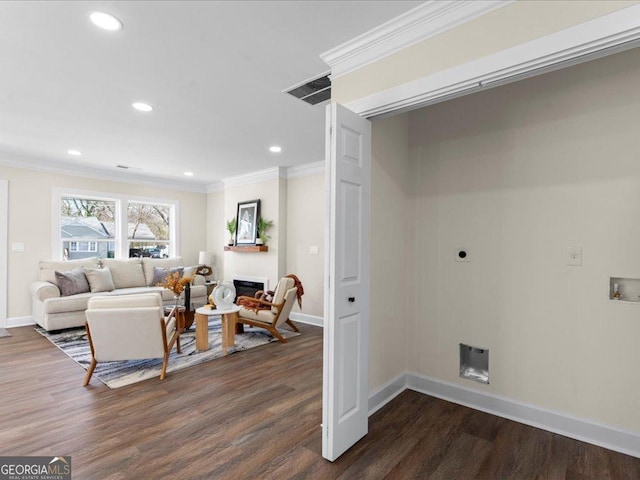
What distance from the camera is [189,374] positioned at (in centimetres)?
345

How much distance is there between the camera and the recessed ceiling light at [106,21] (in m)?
1.97

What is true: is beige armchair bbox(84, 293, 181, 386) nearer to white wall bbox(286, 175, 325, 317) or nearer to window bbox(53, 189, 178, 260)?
white wall bbox(286, 175, 325, 317)

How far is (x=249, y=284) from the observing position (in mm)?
6570

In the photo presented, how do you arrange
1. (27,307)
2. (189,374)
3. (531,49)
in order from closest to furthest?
(531,49) → (189,374) → (27,307)

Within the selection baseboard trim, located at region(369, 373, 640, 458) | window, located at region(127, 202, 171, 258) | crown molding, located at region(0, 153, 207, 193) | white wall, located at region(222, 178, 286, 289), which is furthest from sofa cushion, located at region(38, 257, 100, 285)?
baseboard trim, located at region(369, 373, 640, 458)

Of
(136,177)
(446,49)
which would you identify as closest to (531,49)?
(446,49)

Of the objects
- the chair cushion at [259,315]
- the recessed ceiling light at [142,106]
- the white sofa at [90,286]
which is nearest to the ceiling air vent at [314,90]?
the recessed ceiling light at [142,106]

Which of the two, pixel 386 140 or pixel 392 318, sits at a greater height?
pixel 386 140

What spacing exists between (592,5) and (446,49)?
0.64 m

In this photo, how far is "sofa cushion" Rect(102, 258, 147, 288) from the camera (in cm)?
607

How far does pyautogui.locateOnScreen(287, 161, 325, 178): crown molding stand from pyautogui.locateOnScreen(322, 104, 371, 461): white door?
10.9 ft

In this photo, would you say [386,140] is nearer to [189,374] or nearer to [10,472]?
[189,374]

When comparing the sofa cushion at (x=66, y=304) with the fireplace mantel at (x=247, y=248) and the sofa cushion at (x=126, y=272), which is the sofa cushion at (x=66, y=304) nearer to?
the sofa cushion at (x=126, y=272)

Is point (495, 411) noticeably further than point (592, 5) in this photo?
Yes
